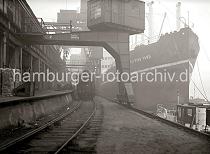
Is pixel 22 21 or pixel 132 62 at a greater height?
pixel 22 21

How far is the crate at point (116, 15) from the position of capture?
19391 mm

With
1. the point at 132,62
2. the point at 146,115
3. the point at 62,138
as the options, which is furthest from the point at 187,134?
the point at 132,62

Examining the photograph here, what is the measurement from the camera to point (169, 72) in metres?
27.5

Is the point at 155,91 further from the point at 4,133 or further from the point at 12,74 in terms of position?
the point at 4,133

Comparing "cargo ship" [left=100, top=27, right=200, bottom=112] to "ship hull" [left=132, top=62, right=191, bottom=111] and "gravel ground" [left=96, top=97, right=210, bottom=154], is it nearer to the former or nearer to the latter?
"ship hull" [left=132, top=62, right=191, bottom=111]

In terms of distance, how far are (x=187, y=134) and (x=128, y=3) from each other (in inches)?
548

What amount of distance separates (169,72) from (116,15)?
10.7 metres

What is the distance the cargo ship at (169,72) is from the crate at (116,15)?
800 centimetres

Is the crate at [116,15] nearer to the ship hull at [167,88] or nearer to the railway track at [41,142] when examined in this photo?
the ship hull at [167,88]

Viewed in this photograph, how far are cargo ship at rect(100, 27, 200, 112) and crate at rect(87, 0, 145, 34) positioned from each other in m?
8.00

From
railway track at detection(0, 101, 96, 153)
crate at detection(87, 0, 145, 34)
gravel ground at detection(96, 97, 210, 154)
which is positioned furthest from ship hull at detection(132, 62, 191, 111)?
railway track at detection(0, 101, 96, 153)

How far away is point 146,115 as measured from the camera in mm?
14070

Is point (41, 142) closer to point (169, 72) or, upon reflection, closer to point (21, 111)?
point (21, 111)

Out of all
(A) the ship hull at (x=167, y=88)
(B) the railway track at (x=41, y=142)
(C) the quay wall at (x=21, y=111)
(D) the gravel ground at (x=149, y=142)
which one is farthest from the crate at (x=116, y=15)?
(B) the railway track at (x=41, y=142)
